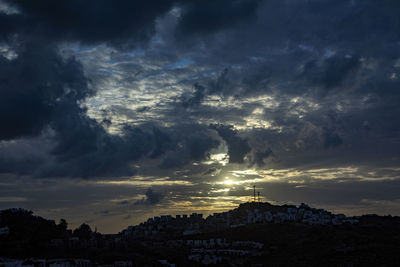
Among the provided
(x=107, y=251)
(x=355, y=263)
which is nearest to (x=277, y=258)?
(x=355, y=263)

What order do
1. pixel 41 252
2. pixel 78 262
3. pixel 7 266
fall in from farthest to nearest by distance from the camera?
pixel 41 252 → pixel 78 262 → pixel 7 266

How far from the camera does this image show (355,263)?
141625 millimetres

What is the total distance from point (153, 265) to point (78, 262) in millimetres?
26040

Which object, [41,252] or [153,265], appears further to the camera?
[41,252]

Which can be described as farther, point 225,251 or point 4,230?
point 225,251

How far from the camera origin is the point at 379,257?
476 feet

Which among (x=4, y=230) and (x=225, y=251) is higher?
(x=4, y=230)

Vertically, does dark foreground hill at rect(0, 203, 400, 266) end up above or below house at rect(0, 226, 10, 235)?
below

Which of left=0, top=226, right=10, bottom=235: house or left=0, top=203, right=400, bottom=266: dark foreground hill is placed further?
left=0, top=226, right=10, bottom=235: house

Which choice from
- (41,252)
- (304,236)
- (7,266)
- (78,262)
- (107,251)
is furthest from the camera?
(304,236)

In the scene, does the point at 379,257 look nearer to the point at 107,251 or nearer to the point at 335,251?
the point at 335,251

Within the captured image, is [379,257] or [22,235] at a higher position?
[22,235]

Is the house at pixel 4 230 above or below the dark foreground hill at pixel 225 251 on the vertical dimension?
above

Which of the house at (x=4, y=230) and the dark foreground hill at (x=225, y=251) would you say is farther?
the house at (x=4, y=230)
